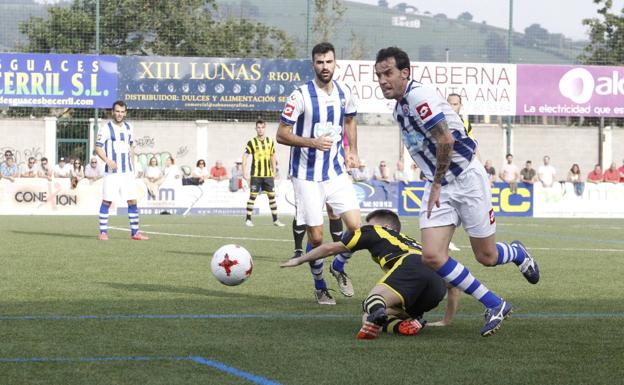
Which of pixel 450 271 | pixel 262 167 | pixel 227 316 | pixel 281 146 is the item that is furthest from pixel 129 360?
pixel 281 146

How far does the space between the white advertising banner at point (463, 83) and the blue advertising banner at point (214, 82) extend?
180 cm

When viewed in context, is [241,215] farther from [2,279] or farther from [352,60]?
[2,279]

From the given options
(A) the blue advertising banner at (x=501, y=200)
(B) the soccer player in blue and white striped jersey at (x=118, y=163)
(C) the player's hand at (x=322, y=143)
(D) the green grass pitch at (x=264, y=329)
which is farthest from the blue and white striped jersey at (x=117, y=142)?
(A) the blue advertising banner at (x=501, y=200)

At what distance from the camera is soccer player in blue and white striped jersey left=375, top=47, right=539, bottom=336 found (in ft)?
23.0

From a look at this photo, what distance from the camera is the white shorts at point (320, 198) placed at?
31.2 ft

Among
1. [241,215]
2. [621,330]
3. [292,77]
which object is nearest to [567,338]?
[621,330]

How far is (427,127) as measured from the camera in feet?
23.1

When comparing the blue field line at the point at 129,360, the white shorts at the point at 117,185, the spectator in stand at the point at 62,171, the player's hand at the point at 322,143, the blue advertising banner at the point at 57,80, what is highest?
the blue advertising banner at the point at 57,80

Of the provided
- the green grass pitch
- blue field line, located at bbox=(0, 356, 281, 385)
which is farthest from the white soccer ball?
blue field line, located at bbox=(0, 356, 281, 385)

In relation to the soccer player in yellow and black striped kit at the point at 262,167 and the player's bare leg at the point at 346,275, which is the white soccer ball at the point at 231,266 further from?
the soccer player in yellow and black striped kit at the point at 262,167

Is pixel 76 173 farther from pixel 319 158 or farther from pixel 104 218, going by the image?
pixel 319 158

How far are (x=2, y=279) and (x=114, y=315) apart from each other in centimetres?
306

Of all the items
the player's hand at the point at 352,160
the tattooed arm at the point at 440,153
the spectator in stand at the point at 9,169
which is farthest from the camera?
the spectator in stand at the point at 9,169

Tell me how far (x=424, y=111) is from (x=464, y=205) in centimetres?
71
